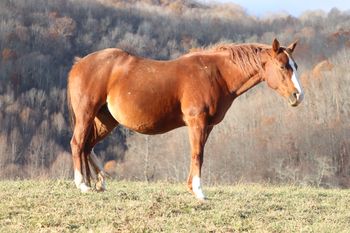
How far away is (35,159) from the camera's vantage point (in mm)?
Result: 67562

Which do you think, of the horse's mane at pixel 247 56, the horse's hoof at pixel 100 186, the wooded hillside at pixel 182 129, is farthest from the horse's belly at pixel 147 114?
the wooded hillside at pixel 182 129

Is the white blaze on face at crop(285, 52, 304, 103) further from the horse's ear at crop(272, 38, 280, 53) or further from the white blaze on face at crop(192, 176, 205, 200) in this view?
the white blaze on face at crop(192, 176, 205, 200)

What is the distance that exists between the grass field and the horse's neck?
1.64 m

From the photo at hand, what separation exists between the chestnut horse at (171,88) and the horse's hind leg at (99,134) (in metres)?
0.03

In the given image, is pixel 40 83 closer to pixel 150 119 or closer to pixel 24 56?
pixel 24 56

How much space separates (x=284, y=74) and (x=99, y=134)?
301cm

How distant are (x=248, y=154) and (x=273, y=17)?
262 feet

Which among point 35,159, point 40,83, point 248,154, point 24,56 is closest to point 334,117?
point 248,154

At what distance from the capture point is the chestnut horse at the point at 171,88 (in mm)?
7812

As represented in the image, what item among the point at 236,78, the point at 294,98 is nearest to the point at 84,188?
the point at 236,78

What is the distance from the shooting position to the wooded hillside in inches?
2062

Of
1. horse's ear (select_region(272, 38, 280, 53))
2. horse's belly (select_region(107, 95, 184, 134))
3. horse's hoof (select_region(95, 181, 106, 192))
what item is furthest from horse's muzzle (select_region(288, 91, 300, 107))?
horse's hoof (select_region(95, 181, 106, 192))

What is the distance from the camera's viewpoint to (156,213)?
652cm

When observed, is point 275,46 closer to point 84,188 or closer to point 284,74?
point 284,74
